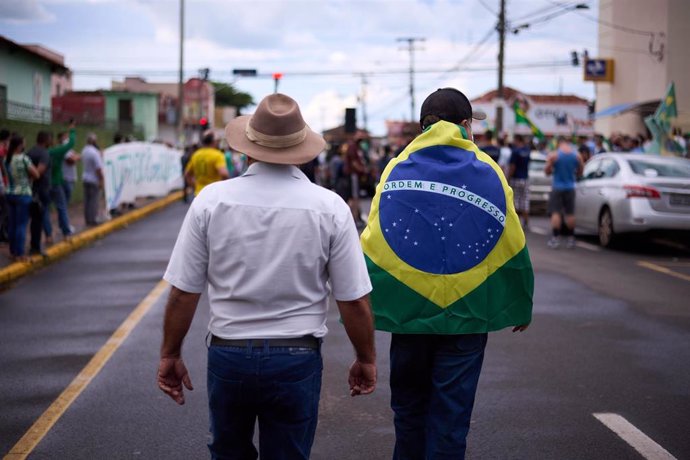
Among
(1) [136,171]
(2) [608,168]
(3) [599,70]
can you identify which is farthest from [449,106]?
(3) [599,70]

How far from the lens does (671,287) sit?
11422mm

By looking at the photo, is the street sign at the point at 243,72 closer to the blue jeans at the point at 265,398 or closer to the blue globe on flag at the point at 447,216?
the blue globe on flag at the point at 447,216

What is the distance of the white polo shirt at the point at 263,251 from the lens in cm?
326

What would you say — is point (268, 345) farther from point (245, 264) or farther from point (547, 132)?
point (547, 132)

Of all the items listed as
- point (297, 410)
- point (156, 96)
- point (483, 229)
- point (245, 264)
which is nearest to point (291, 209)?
point (245, 264)

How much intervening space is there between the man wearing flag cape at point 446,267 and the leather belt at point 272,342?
0.68 meters

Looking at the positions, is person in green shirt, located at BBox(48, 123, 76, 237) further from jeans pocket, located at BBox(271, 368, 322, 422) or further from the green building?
the green building

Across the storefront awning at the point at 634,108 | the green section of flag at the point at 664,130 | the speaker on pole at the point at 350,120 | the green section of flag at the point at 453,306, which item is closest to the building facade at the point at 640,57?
the storefront awning at the point at 634,108

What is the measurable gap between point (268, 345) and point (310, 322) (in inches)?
6.8

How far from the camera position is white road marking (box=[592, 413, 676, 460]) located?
16.8 ft

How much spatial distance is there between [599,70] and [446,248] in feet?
136

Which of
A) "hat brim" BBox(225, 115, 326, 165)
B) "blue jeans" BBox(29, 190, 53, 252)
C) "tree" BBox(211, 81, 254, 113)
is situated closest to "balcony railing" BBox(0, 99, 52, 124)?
"blue jeans" BBox(29, 190, 53, 252)

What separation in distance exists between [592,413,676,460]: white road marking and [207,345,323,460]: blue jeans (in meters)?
2.50

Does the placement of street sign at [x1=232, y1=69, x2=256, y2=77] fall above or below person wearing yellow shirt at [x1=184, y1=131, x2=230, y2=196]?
above
